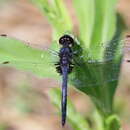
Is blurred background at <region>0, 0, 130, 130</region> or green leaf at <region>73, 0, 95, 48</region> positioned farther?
blurred background at <region>0, 0, 130, 130</region>

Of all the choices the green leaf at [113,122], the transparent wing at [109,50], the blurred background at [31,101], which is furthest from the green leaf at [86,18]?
the blurred background at [31,101]

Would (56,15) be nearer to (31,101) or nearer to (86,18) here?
(86,18)

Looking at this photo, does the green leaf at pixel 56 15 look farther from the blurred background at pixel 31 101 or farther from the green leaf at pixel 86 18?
the blurred background at pixel 31 101

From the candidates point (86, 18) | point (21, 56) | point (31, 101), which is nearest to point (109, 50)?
point (86, 18)

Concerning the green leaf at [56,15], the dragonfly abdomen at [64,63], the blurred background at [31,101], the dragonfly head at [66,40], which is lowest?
the blurred background at [31,101]

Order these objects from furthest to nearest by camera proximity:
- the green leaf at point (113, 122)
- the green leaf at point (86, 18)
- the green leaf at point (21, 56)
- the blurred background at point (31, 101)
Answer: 1. the blurred background at point (31, 101)
2. the green leaf at point (86, 18)
3. the green leaf at point (21, 56)
4. the green leaf at point (113, 122)

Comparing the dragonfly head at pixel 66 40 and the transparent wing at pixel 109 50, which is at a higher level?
the dragonfly head at pixel 66 40

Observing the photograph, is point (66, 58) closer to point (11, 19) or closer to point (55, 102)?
point (55, 102)

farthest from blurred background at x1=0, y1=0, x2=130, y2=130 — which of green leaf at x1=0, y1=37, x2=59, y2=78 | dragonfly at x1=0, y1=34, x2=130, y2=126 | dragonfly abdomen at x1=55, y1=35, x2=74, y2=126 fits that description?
green leaf at x1=0, y1=37, x2=59, y2=78

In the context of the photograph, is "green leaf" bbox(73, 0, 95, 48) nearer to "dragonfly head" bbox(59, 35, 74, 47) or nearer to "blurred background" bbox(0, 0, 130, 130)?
"dragonfly head" bbox(59, 35, 74, 47)
